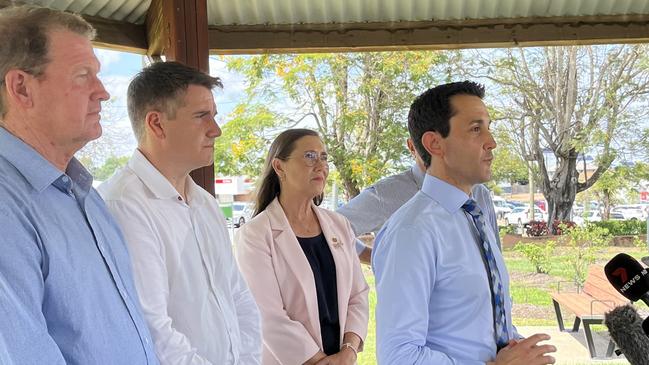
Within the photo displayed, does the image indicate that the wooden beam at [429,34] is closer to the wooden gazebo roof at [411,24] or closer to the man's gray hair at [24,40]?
the wooden gazebo roof at [411,24]

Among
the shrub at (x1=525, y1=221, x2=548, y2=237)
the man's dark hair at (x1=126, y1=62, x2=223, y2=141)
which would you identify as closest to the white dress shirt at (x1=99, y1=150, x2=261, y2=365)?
the man's dark hair at (x1=126, y1=62, x2=223, y2=141)

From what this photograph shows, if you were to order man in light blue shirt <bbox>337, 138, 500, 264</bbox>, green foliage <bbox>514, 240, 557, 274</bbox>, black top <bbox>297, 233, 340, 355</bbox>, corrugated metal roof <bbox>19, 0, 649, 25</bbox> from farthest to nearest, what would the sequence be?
1. green foliage <bbox>514, 240, 557, 274</bbox>
2. corrugated metal roof <bbox>19, 0, 649, 25</bbox>
3. man in light blue shirt <bbox>337, 138, 500, 264</bbox>
4. black top <bbox>297, 233, 340, 355</bbox>

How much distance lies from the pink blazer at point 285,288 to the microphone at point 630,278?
1138 mm

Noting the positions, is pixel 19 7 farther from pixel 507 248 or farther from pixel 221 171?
pixel 507 248

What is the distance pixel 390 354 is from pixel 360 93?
6434mm

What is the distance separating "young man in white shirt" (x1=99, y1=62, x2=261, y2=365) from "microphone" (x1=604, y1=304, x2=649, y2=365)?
0.98m

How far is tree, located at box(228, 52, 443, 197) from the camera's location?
25.1ft

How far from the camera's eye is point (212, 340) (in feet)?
5.67

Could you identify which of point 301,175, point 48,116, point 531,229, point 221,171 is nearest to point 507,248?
point 531,229

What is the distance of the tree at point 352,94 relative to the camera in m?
7.65

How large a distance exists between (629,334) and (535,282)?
668cm

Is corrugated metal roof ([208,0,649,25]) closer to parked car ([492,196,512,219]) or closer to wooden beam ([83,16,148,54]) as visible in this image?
wooden beam ([83,16,148,54])

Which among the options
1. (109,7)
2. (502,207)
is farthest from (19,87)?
(502,207)

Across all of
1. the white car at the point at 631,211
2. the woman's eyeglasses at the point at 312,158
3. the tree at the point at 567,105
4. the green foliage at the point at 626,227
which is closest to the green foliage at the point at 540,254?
the tree at the point at 567,105
